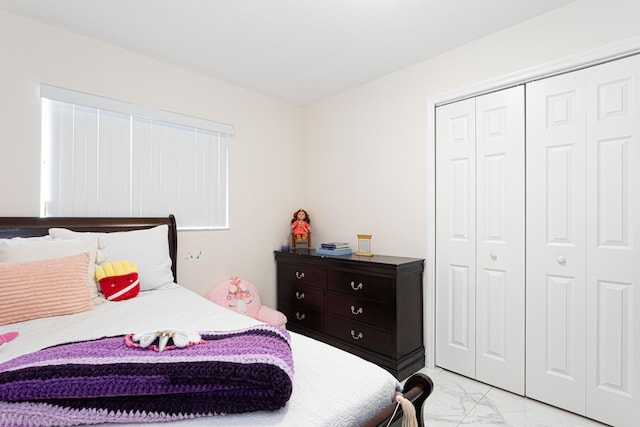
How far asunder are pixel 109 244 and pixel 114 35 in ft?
4.77

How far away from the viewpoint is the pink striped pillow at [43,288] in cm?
151

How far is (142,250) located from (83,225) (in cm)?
42

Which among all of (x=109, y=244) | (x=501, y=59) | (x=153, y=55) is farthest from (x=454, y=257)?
(x=153, y=55)

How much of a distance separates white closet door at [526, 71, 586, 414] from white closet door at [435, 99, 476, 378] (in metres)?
0.37

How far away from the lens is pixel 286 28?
2.20m

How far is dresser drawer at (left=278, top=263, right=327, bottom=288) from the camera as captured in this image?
9.50ft

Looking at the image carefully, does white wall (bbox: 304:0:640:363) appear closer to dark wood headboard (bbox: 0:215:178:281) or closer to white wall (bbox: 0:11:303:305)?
white wall (bbox: 0:11:303:305)

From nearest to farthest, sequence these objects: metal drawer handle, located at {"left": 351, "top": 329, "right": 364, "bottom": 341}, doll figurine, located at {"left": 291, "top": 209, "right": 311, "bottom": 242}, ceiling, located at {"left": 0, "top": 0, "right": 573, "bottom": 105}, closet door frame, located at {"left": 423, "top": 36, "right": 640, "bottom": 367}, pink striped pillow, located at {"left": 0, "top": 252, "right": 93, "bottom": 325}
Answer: pink striped pillow, located at {"left": 0, "top": 252, "right": 93, "bottom": 325} < closet door frame, located at {"left": 423, "top": 36, "right": 640, "bottom": 367} < ceiling, located at {"left": 0, "top": 0, "right": 573, "bottom": 105} < metal drawer handle, located at {"left": 351, "top": 329, "right": 364, "bottom": 341} < doll figurine, located at {"left": 291, "top": 209, "right": 311, "bottom": 242}

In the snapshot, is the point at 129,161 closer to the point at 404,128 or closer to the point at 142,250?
the point at 142,250

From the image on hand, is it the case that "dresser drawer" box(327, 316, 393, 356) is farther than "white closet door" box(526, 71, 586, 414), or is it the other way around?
"dresser drawer" box(327, 316, 393, 356)

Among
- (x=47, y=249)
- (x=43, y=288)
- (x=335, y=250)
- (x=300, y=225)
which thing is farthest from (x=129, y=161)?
(x=335, y=250)

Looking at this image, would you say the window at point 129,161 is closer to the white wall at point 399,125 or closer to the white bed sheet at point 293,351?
the white bed sheet at point 293,351

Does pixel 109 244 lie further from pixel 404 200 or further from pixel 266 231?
pixel 404 200

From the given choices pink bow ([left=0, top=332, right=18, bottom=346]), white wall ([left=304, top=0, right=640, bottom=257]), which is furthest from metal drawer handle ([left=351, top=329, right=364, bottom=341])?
pink bow ([left=0, top=332, right=18, bottom=346])
